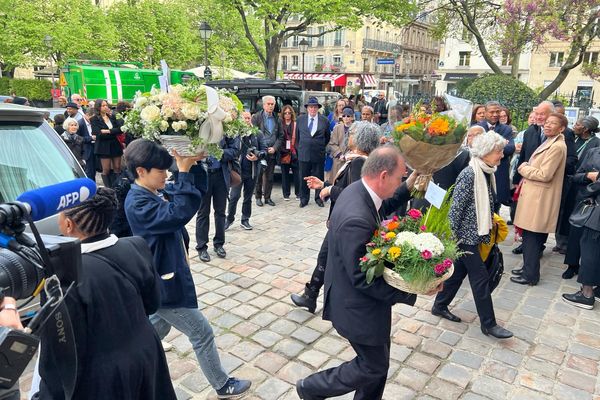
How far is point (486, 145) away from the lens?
4383mm

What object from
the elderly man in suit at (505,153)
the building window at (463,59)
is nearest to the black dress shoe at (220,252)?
the elderly man in suit at (505,153)

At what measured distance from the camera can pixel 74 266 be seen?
164cm

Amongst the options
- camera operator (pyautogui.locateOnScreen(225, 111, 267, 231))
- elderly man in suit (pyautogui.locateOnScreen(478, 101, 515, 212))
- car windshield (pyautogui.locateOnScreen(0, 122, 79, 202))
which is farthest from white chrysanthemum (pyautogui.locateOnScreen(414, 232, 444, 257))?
camera operator (pyautogui.locateOnScreen(225, 111, 267, 231))

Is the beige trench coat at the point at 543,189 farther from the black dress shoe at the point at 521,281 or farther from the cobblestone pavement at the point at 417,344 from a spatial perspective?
the cobblestone pavement at the point at 417,344

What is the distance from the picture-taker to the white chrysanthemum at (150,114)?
313 cm

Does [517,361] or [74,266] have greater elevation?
[74,266]

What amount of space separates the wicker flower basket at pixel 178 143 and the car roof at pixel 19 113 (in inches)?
47.1

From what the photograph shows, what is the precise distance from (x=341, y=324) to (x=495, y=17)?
14.9 m

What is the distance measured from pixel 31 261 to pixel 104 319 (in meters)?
0.79

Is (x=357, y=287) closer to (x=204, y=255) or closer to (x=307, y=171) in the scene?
(x=204, y=255)

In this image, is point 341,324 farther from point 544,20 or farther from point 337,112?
point 544,20

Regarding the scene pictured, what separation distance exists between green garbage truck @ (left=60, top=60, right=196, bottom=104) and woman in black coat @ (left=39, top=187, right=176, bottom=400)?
2315cm

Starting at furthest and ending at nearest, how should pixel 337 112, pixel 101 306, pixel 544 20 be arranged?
pixel 544 20 → pixel 337 112 → pixel 101 306

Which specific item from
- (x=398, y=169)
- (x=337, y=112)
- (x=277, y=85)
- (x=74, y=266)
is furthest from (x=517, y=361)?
(x=277, y=85)
